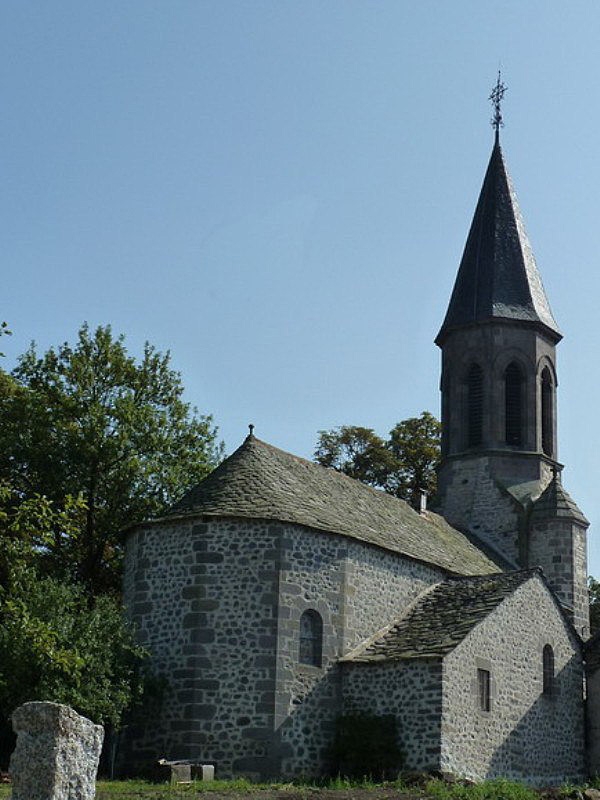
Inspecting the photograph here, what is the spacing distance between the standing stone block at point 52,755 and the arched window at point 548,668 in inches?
651

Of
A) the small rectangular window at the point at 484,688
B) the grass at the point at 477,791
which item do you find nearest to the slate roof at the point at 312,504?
the small rectangular window at the point at 484,688

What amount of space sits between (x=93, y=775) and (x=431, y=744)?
35.3 ft

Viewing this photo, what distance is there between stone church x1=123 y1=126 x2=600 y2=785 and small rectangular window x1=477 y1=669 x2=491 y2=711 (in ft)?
0.14

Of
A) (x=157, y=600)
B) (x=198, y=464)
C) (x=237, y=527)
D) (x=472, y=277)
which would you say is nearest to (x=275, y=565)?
(x=237, y=527)

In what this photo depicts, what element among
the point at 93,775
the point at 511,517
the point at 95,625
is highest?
the point at 511,517

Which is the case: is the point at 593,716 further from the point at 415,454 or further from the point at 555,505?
the point at 415,454

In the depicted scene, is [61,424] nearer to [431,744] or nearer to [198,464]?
[198,464]

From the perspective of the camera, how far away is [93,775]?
47.2 ft

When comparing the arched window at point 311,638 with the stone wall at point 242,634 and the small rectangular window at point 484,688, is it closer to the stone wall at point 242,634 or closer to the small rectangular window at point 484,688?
the stone wall at point 242,634

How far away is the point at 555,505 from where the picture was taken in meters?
35.5

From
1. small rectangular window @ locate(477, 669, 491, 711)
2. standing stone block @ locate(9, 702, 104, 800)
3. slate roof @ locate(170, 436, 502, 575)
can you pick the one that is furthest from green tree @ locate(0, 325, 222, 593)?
standing stone block @ locate(9, 702, 104, 800)

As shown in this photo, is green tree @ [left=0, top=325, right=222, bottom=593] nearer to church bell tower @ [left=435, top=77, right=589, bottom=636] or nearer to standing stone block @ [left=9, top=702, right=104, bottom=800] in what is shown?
church bell tower @ [left=435, top=77, right=589, bottom=636]

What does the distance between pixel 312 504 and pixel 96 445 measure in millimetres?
7039

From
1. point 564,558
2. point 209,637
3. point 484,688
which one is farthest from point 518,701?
point 564,558
